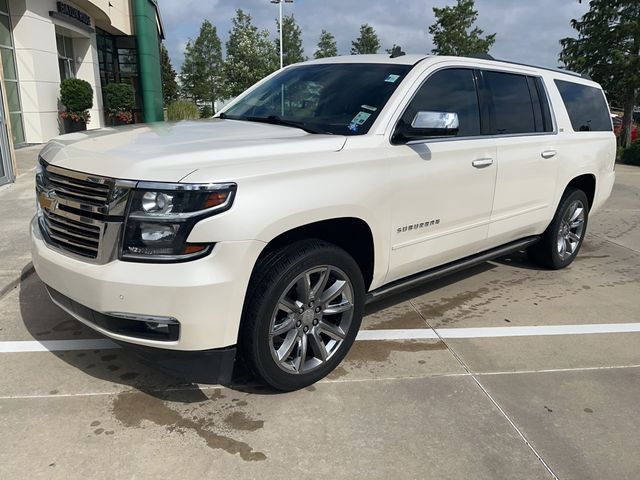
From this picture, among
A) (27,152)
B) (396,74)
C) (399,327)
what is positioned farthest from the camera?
(27,152)

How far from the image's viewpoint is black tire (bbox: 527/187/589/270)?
17.6ft

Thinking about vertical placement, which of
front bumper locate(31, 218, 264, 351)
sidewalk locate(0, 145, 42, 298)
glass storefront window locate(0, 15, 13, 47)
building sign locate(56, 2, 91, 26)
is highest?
building sign locate(56, 2, 91, 26)

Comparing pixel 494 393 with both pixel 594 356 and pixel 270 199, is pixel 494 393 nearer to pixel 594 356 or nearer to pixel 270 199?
pixel 594 356

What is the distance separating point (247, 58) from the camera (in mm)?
35656

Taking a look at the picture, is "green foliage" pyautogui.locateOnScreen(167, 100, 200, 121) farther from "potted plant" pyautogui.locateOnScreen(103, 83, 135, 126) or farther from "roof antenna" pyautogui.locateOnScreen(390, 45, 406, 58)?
"roof antenna" pyautogui.locateOnScreen(390, 45, 406, 58)

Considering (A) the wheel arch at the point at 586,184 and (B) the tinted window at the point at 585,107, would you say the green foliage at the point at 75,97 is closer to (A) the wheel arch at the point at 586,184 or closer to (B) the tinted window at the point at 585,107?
(B) the tinted window at the point at 585,107

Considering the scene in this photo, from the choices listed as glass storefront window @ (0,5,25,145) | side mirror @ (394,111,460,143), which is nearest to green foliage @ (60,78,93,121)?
glass storefront window @ (0,5,25,145)

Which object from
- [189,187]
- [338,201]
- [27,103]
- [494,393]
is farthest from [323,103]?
[27,103]

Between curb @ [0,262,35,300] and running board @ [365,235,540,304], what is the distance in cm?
314

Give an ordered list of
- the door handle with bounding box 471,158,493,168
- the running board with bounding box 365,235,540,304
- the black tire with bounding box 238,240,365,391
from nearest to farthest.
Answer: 1. the black tire with bounding box 238,240,365,391
2. the running board with bounding box 365,235,540,304
3. the door handle with bounding box 471,158,493,168

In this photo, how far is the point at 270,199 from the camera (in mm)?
2723

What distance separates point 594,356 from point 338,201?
225 centimetres

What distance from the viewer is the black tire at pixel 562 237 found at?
5.36m

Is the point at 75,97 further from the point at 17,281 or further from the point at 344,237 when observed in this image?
the point at 344,237
